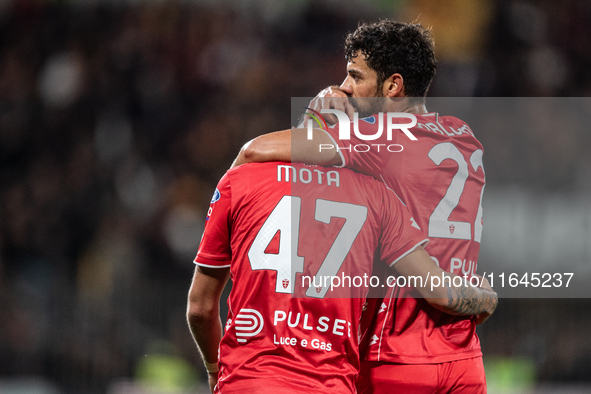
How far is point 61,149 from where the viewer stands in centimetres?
780

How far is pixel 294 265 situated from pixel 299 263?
2 centimetres

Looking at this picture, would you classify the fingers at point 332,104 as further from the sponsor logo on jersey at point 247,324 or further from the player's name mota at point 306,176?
the sponsor logo on jersey at point 247,324

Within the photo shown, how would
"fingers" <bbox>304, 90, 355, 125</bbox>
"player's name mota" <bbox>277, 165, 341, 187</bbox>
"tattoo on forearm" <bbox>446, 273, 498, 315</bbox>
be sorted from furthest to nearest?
1. "fingers" <bbox>304, 90, 355, 125</bbox>
2. "tattoo on forearm" <bbox>446, 273, 498, 315</bbox>
3. "player's name mota" <bbox>277, 165, 341, 187</bbox>

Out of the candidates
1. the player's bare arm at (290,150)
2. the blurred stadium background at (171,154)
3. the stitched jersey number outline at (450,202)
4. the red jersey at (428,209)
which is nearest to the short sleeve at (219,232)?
the player's bare arm at (290,150)

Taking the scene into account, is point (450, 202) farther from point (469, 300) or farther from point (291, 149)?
point (291, 149)

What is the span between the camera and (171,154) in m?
7.77

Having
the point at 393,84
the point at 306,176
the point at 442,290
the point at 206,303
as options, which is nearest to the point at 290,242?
the point at 306,176

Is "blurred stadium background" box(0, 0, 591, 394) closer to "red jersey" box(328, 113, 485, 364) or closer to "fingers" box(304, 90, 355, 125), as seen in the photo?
"red jersey" box(328, 113, 485, 364)

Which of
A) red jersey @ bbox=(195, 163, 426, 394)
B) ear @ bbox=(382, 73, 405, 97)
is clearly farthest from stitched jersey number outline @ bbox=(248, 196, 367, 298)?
ear @ bbox=(382, 73, 405, 97)

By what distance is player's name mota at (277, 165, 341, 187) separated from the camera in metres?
2.40

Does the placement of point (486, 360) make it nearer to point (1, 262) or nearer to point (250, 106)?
point (250, 106)

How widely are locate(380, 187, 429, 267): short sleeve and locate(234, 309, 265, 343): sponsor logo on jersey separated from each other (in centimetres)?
60

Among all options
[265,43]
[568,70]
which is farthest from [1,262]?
[568,70]

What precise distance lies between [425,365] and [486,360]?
12.1 feet
